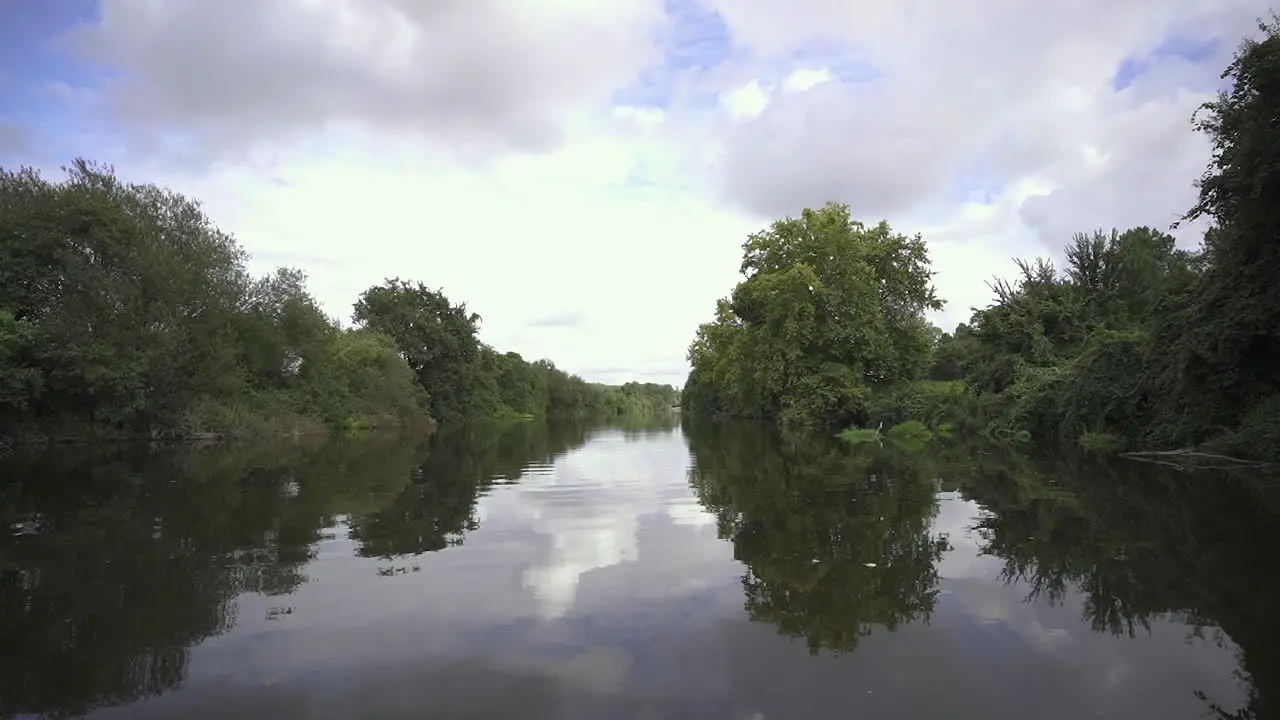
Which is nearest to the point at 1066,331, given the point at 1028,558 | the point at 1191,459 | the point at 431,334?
the point at 1191,459

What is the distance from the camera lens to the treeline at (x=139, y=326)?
29.9 metres

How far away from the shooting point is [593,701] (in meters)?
4.38

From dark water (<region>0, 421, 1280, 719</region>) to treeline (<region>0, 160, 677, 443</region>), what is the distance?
2086 centimetres

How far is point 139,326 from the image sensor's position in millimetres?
31953

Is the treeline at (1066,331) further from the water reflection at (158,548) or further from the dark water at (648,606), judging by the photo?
the water reflection at (158,548)

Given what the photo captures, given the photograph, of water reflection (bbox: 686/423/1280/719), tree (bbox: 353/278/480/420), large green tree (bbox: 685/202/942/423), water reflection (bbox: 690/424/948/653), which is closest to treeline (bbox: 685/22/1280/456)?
large green tree (bbox: 685/202/942/423)

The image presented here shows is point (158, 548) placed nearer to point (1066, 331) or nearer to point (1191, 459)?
point (1191, 459)

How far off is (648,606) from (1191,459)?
17.6 meters

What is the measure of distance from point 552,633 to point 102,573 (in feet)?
15.9

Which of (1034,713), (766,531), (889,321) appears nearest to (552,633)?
(1034,713)

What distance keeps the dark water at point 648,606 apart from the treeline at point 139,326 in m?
20.9

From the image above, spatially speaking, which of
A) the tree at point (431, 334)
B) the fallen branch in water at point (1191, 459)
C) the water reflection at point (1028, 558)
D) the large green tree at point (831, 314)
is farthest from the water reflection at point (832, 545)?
the tree at point (431, 334)

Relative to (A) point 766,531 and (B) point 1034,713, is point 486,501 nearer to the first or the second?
(A) point 766,531

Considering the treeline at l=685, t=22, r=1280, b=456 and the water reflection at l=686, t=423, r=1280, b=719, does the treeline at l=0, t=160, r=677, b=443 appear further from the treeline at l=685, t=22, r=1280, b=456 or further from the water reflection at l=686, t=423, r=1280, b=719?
the water reflection at l=686, t=423, r=1280, b=719
